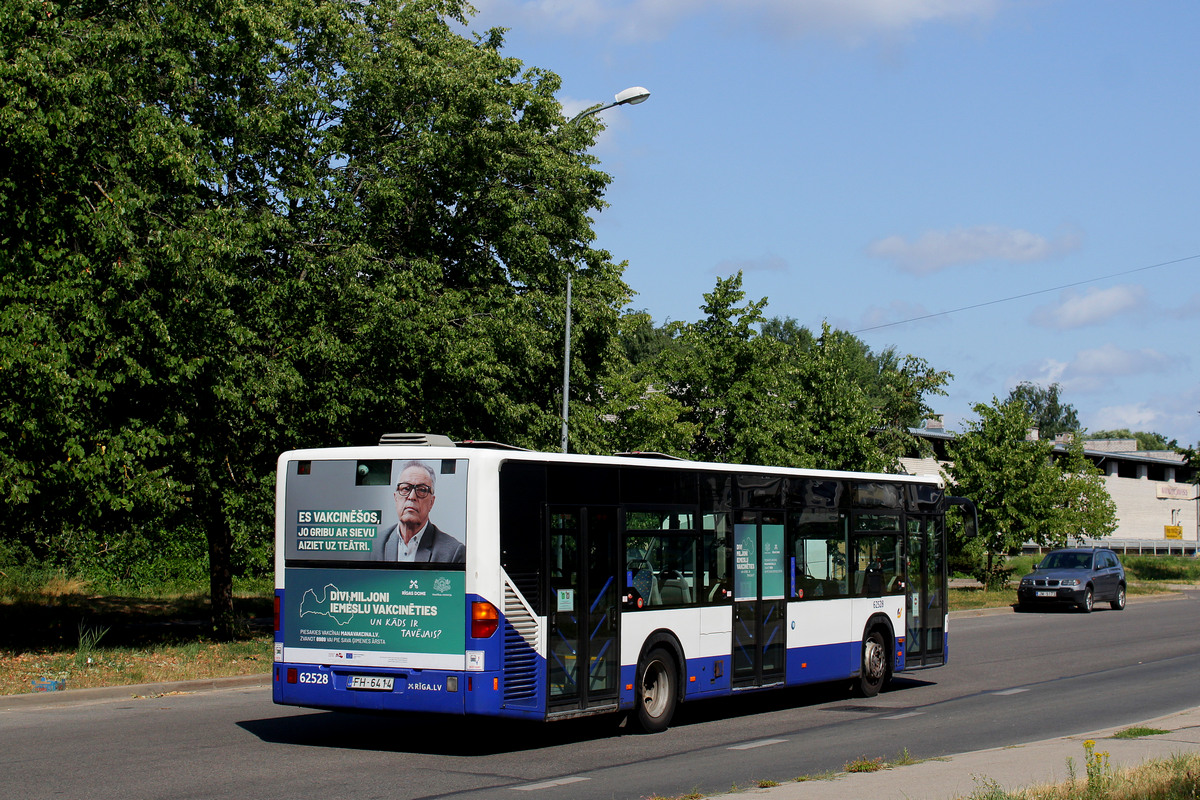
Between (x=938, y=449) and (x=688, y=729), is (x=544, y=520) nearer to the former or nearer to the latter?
(x=688, y=729)

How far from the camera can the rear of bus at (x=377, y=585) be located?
10.4m

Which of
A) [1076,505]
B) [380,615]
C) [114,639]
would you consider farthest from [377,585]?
[1076,505]

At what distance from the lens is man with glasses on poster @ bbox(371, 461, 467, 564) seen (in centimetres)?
1052

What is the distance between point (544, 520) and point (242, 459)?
10.7 metres

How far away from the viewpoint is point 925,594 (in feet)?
55.8

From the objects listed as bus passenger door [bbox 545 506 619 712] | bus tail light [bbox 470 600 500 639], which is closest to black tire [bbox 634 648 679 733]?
bus passenger door [bbox 545 506 619 712]

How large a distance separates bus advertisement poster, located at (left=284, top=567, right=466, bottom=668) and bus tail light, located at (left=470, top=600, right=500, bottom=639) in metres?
0.10

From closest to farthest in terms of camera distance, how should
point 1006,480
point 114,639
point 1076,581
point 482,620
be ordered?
point 482,620 < point 114,639 < point 1076,581 < point 1006,480

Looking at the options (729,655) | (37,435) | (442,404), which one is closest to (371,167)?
(442,404)

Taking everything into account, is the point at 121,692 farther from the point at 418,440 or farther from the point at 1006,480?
the point at 1006,480

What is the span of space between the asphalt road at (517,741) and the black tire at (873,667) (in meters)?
0.34

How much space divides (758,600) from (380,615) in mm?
4802

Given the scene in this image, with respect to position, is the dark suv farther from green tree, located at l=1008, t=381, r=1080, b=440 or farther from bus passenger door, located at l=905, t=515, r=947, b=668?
green tree, located at l=1008, t=381, r=1080, b=440

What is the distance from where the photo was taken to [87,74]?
614 inches
